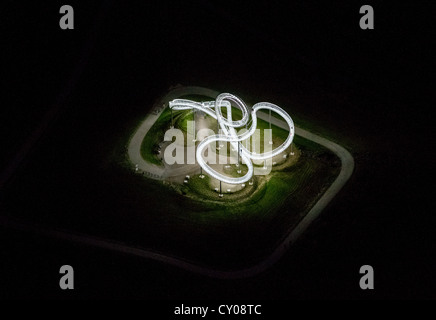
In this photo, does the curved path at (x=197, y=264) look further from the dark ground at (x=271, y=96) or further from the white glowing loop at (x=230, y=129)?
the white glowing loop at (x=230, y=129)

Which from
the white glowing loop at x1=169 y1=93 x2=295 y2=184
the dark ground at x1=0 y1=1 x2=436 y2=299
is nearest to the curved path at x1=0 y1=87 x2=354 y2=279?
the dark ground at x1=0 y1=1 x2=436 y2=299

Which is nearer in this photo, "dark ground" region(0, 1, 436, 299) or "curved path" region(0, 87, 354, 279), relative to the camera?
"dark ground" region(0, 1, 436, 299)

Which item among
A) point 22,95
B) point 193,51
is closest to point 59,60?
point 22,95

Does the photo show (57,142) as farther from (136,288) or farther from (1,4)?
(1,4)

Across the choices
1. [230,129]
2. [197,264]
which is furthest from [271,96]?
[197,264]

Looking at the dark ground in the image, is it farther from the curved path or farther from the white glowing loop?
the white glowing loop

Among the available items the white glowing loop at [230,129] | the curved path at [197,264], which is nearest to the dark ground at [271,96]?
the curved path at [197,264]
